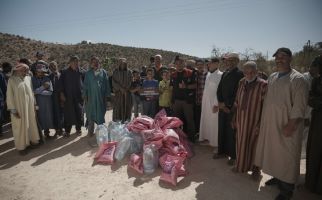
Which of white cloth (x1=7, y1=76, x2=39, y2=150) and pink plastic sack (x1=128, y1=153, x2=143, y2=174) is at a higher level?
white cloth (x1=7, y1=76, x2=39, y2=150)

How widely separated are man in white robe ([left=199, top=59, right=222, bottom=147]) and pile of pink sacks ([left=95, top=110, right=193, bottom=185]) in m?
0.60

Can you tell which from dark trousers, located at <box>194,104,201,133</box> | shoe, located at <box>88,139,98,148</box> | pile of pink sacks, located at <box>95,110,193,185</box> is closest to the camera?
pile of pink sacks, located at <box>95,110,193,185</box>

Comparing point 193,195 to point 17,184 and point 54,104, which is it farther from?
point 54,104

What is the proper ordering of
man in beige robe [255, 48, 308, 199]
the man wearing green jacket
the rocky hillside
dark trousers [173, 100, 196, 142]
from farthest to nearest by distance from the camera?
1. the rocky hillside
2. the man wearing green jacket
3. dark trousers [173, 100, 196, 142]
4. man in beige robe [255, 48, 308, 199]

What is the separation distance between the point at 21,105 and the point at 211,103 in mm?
4419

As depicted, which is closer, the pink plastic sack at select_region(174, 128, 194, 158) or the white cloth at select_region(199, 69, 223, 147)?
the pink plastic sack at select_region(174, 128, 194, 158)

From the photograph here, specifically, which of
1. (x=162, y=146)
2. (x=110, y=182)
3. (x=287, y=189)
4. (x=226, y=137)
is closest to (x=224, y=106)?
(x=226, y=137)

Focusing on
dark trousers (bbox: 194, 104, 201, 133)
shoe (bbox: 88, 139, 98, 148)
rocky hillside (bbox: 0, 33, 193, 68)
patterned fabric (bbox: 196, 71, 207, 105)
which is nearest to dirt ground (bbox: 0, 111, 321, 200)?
shoe (bbox: 88, 139, 98, 148)

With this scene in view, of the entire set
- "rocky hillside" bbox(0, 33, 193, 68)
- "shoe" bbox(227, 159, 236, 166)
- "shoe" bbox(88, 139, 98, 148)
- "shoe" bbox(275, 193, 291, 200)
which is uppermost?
"rocky hillside" bbox(0, 33, 193, 68)

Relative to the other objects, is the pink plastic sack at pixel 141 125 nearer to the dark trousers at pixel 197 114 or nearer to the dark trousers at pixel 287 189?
the dark trousers at pixel 197 114

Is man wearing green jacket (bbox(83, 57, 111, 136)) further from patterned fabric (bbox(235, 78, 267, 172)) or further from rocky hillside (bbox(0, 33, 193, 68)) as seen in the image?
rocky hillside (bbox(0, 33, 193, 68))

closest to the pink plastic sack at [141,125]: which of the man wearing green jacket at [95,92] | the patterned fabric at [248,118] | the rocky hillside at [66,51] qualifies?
the man wearing green jacket at [95,92]

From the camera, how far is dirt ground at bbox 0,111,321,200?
358cm

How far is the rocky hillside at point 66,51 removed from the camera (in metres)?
34.2
